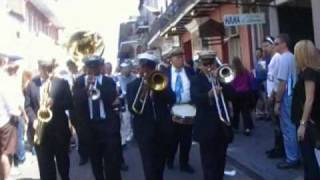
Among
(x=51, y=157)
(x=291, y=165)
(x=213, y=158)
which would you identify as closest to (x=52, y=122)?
(x=51, y=157)

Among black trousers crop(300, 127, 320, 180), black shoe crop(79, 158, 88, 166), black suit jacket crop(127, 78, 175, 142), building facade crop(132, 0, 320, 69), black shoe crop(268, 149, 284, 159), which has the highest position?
building facade crop(132, 0, 320, 69)

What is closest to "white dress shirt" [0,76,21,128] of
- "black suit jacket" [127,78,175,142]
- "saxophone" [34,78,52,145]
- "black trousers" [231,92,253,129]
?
"saxophone" [34,78,52,145]

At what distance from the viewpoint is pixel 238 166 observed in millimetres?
10695

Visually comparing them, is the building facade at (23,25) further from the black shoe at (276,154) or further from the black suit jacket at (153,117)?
the black suit jacket at (153,117)

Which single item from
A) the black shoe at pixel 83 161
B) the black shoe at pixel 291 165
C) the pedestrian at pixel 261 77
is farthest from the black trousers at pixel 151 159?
the pedestrian at pixel 261 77

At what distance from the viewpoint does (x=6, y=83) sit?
360 inches

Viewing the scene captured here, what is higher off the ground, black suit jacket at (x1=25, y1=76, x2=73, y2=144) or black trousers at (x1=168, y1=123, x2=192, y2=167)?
black suit jacket at (x1=25, y1=76, x2=73, y2=144)

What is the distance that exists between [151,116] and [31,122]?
2.47m

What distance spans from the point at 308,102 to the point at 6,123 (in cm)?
418

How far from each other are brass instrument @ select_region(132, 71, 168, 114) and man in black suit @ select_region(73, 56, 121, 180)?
397mm

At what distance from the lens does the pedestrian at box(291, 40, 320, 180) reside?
271 inches

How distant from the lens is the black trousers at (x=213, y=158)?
305 inches

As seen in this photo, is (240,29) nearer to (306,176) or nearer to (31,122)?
(31,122)

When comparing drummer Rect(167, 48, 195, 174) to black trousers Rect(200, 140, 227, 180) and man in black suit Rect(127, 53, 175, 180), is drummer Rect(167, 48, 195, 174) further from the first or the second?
black trousers Rect(200, 140, 227, 180)
